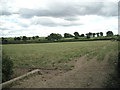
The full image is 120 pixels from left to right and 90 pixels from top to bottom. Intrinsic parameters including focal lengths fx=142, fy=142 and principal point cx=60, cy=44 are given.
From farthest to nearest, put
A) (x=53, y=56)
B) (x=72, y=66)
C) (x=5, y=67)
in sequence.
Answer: (x=53, y=56), (x=72, y=66), (x=5, y=67)

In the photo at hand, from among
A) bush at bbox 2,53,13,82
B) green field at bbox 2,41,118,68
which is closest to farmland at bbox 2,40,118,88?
green field at bbox 2,41,118,68

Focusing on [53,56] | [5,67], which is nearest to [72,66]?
[5,67]

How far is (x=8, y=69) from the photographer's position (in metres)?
6.11

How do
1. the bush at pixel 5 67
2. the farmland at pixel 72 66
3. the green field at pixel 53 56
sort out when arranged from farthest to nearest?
the green field at pixel 53 56, the farmland at pixel 72 66, the bush at pixel 5 67

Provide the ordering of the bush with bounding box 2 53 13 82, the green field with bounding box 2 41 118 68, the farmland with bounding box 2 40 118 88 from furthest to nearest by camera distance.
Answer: the green field with bounding box 2 41 118 68
the farmland with bounding box 2 40 118 88
the bush with bounding box 2 53 13 82

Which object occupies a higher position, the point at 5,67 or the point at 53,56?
the point at 5,67

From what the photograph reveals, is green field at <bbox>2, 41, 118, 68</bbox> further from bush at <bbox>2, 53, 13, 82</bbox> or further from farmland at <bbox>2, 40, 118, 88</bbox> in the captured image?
bush at <bbox>2, 53, 13, 82</bbox>

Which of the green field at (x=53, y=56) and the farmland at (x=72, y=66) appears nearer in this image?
the farmland at (x=72, y=66)

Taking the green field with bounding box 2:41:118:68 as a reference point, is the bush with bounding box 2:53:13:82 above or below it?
above

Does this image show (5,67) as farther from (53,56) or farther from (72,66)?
(53,56)

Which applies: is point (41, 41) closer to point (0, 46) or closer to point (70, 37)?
point (70, 37)

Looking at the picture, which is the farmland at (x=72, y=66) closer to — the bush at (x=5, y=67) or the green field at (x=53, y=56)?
the green field at (x=53, y=56)

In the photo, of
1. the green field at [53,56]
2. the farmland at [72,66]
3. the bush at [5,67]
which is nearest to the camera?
the bush at [5,67]

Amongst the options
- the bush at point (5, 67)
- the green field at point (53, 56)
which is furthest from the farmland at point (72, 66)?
the bush at point (5, 67)
